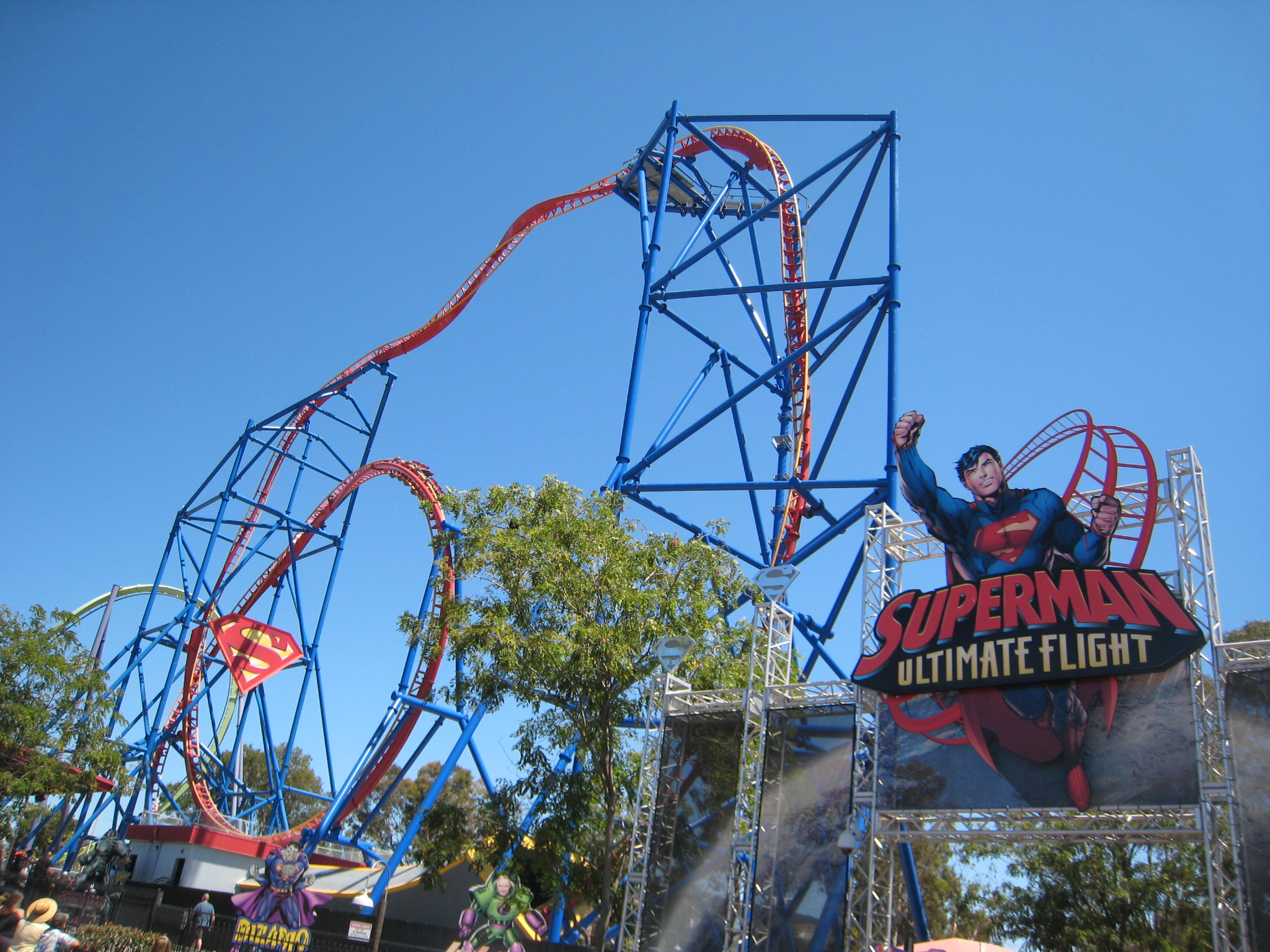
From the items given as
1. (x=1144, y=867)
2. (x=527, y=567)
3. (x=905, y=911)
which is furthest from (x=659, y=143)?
(x=905, y=911)

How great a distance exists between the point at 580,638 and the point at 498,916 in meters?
2.83

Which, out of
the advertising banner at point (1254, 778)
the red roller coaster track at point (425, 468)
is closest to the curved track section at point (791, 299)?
the red roller coaster track at point (425, 468)

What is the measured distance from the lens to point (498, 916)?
30.1 ft

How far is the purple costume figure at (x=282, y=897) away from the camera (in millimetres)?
9914

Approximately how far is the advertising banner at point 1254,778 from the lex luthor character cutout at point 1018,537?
0.86m

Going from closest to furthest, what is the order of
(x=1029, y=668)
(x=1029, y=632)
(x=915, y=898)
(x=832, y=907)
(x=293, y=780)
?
1. (x=1029, y=668)
2. (x=1029, y=632)
3. (x=832, y=907)
4. (x=915, y=898)
5. (x=293, y=780)

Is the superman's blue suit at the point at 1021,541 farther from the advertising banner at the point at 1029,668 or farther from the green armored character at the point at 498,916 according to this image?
the green armored character at the point at 498,916

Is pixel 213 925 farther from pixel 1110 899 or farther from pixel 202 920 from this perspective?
pixel 1110 899

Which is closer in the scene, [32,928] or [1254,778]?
[32,928]

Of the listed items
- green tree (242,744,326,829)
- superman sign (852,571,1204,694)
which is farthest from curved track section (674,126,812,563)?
green tree (242,744,326,829)

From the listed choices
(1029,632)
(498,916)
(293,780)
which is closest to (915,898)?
(1029,632)

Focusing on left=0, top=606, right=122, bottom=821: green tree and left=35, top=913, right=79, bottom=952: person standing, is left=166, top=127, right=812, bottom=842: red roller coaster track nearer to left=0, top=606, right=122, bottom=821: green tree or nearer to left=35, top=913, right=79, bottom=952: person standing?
left=0, top=606, right=122, bottom=821: green tree

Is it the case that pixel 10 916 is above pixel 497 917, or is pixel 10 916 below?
below

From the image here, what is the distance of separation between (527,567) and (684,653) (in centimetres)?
225
